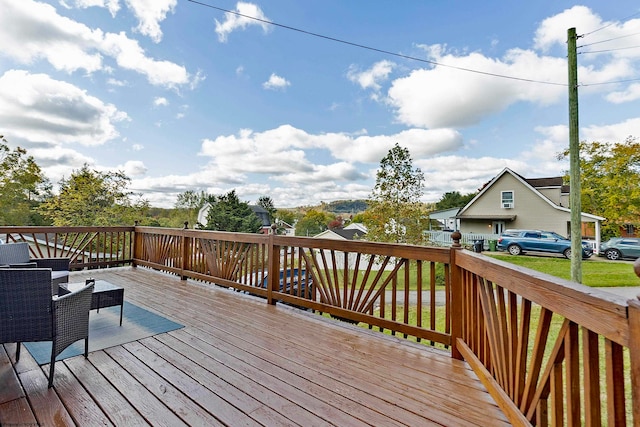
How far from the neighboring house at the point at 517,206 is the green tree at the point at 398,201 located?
5.14 metres

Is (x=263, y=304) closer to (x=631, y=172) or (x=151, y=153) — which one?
(x=151, y=153)

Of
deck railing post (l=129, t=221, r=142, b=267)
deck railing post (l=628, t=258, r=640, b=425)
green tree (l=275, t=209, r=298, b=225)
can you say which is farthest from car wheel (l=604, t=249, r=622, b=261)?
green tree (l=275, t=209, r=298, b=225)

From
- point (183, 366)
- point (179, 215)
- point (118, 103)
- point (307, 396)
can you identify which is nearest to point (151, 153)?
point (118, 103)

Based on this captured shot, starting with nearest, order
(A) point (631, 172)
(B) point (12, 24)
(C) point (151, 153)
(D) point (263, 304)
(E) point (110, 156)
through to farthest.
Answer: (D) point (263, 304), (B) point (12, 24), (A) point (631, 172), (C) point (151, 153), (E) point (110, 156)

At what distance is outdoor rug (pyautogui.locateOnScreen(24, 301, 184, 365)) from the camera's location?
2.40m

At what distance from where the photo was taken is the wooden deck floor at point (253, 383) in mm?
1619

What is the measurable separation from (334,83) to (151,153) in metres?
7.90

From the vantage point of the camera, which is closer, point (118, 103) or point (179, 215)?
point (118, 103)

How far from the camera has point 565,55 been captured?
6.19 m

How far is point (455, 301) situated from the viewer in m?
2.33

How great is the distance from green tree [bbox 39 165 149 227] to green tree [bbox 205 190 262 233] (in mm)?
6012

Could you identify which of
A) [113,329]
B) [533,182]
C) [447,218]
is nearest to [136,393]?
[113,329]

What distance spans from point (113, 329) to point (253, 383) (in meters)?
1.95

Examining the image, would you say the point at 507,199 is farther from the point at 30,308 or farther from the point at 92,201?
the point at 92,201
